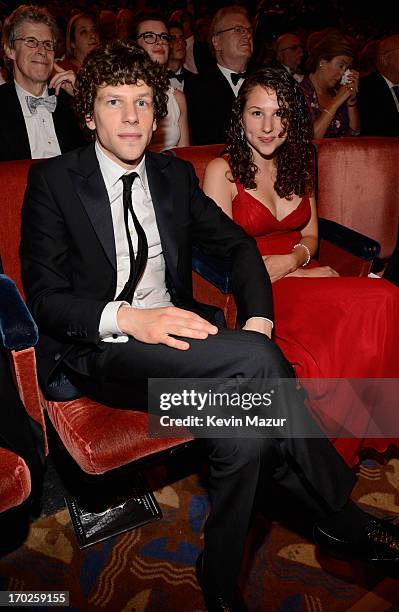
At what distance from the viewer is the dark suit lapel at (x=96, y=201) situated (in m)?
1.61

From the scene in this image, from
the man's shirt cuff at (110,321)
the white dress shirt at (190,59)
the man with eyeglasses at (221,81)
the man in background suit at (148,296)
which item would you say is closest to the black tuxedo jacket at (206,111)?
the man with eyeglasses at (221,81)

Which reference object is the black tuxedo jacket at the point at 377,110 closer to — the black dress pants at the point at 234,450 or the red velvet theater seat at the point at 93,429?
the black dress pants at the point at 234,450

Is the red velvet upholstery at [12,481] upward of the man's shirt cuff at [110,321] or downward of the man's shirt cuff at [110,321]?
downward

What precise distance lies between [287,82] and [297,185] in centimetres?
39

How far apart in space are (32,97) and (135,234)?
132 centimetres

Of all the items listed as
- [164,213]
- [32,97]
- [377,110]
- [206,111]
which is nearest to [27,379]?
[164,213]

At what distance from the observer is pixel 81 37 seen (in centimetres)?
367

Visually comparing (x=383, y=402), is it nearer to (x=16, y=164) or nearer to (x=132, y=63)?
(x=132, y=63)

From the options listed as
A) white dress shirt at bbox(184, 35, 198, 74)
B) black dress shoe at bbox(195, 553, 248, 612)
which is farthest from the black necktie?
white dress shirt at bbox(184, 35, 198, 74)

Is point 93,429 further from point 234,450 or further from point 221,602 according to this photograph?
point 221,602

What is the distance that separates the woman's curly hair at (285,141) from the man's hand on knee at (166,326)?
35.6 inches

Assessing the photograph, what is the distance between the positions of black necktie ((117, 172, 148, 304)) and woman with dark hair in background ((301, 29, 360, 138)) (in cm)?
188

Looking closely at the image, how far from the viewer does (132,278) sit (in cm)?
167

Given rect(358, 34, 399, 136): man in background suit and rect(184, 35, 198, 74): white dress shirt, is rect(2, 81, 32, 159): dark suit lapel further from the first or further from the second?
rect(184, 35, 198, 74): white dress shirt
